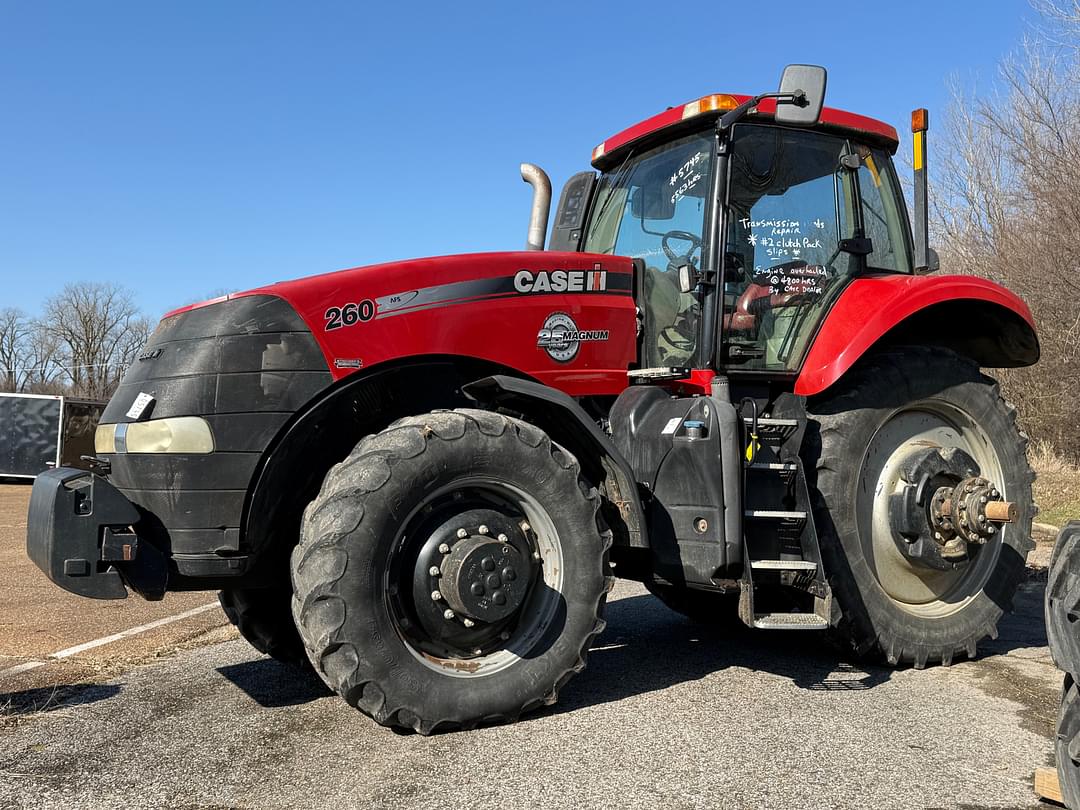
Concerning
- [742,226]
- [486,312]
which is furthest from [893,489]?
[486,312]

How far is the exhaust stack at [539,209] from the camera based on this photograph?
225 inches

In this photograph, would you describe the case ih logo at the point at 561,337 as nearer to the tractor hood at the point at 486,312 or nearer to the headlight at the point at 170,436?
the tractor hood at the point at 486,312

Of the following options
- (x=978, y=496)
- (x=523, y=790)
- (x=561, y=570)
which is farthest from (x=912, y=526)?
→ (x=523, y=790)

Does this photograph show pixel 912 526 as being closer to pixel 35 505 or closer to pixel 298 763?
pixel 298 763

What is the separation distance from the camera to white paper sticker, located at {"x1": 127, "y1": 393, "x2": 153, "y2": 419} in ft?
12.8

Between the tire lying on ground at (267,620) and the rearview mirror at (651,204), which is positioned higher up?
the rearview mirror at (651,204)

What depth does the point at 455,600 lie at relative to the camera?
3.81 m

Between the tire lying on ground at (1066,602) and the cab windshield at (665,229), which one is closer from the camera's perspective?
Answer: the tire lying on ground at (1066,602)

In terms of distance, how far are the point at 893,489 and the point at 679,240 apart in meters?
1.73

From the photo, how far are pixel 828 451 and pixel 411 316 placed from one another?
7.24ft

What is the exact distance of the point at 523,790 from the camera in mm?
3189

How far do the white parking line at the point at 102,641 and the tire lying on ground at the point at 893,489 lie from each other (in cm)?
412

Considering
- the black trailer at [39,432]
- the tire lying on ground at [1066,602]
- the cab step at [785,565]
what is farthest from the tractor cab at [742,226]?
the black trailer at [39,432]

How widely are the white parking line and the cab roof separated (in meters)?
4.13
